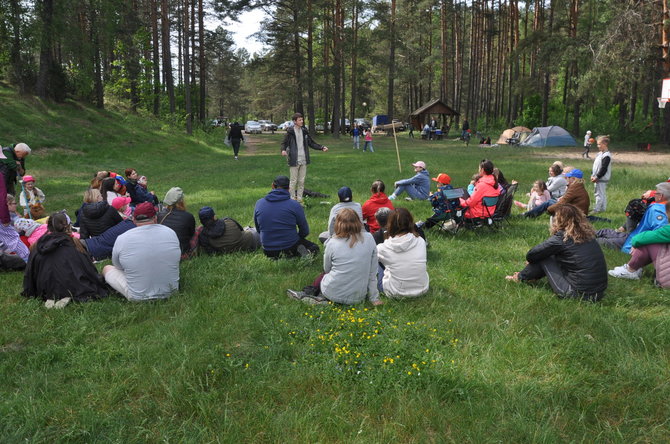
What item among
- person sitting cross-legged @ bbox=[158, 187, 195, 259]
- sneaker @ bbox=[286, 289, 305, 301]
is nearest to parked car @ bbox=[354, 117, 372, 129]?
person sitting cross-legged @ bbox=[158, 187, 195, 259]

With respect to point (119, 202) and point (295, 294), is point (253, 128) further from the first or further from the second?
point (295, 294)

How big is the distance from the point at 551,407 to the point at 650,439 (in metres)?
0.55

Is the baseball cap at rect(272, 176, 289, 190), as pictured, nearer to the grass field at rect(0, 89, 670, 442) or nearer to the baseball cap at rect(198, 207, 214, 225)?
the baseball cap at rect(198, 207, 214, 225)

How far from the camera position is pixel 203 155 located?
22.5 m

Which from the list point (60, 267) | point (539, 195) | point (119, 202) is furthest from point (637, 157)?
point (60, 267)

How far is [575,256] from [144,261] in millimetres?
4498

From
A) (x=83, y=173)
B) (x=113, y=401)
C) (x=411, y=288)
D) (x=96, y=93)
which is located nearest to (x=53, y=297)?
(x=113, y=401)

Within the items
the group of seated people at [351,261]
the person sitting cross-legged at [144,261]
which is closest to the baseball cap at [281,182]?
the group of seated people at [351,261]

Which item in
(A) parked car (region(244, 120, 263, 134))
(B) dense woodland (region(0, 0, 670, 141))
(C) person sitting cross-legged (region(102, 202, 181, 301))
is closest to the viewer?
(C) person sitting cross-legged (region(102, 202, 181, 301))

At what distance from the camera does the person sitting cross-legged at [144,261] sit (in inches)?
184

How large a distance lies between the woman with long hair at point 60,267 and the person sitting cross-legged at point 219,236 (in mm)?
1811

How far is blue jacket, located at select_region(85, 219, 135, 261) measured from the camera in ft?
20.0

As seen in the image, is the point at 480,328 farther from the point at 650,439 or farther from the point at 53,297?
the point at 53,297

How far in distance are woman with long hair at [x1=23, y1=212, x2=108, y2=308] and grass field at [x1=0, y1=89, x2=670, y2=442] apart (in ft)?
0.92
